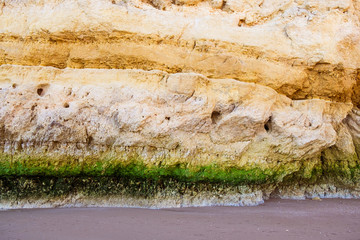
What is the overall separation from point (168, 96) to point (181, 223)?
1.76 meters

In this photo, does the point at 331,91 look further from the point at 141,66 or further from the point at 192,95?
the point at 141,66

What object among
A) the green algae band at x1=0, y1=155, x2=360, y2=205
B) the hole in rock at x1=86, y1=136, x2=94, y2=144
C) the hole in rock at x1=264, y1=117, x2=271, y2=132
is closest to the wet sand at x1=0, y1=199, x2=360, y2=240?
the green algae band at x1=0, y1=155, x2=360, y2=205

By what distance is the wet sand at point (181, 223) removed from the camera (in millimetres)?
2691

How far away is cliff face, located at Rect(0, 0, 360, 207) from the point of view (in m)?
3.97

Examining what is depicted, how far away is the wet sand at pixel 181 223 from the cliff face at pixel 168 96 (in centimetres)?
49

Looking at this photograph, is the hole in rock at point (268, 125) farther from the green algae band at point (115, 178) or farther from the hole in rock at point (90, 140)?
the hole in rock at point (90, 140)

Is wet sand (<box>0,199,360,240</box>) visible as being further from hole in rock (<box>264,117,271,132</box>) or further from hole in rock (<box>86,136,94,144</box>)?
hole in rock (<box>264,117,271,132</box>)

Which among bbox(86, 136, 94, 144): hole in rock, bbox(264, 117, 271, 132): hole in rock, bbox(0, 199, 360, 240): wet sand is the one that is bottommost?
bbox(0, 199, 360, 240): wet sand

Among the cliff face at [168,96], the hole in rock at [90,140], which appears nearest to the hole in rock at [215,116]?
the cliff face at [168,96]

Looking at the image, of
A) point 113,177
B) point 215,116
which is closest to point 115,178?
point 113,177

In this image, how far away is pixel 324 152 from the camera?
5.38 m

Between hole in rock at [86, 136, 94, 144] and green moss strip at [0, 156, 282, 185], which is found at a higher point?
hole in rock at [86, 136, 94, 144]

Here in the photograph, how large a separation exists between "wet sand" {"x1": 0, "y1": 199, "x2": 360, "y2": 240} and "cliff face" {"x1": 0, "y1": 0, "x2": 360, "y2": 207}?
0.49 m

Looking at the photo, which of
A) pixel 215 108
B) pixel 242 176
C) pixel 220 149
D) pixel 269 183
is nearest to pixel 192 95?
pixel 215 108
